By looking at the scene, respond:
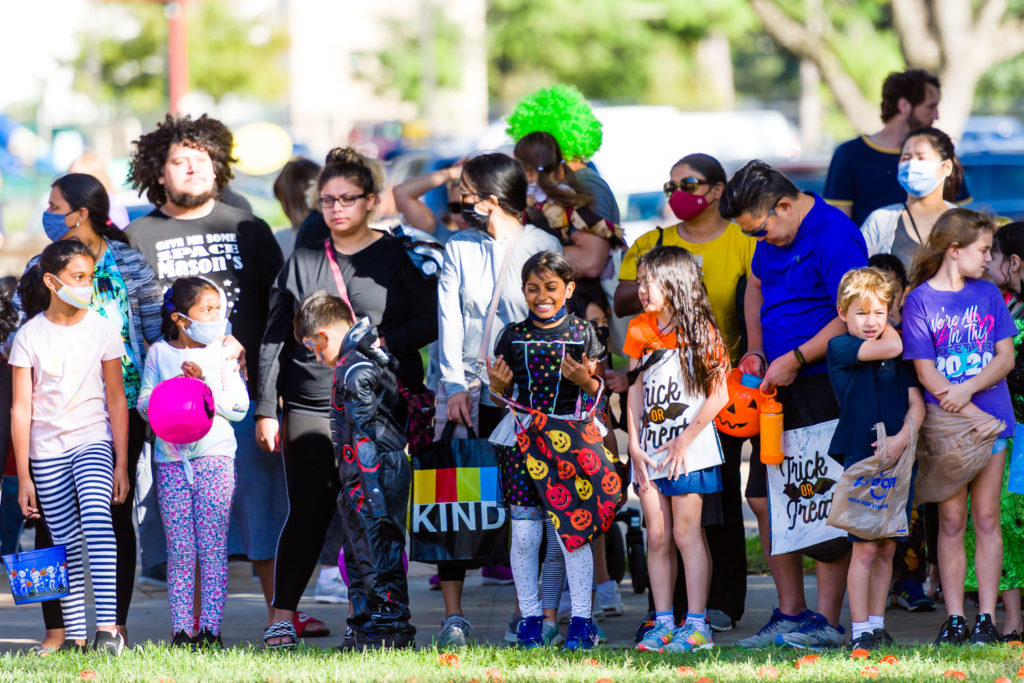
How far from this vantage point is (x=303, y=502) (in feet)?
19.7

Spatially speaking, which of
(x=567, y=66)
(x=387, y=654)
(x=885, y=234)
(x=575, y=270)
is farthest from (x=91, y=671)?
(x=567, y=66)

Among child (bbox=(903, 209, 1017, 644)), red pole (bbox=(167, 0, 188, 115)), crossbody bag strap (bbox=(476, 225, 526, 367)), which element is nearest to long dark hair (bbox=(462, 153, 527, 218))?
crossbody bag strap (bbox=(476, 225, 526, 367))

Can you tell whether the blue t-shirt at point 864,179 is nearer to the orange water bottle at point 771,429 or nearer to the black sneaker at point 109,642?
the orange water bottle at point 771,429

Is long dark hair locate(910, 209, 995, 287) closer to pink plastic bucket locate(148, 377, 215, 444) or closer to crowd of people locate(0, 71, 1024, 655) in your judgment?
crowd of people locate(0, 71, 1024, 655)

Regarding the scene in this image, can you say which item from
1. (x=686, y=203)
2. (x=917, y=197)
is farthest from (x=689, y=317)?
(x=917, y=197)

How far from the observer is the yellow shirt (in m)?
5.99

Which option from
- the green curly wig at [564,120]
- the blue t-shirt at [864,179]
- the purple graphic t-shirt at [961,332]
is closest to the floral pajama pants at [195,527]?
the green curly wig at [564,120]

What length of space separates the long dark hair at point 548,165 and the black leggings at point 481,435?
110 centimetres

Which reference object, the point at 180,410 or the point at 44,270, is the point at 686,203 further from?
the point at 44,270

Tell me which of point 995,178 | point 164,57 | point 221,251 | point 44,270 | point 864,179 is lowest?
point 44,270

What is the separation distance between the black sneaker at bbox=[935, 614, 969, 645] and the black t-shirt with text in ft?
10.7

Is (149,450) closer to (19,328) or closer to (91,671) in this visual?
(19,328)

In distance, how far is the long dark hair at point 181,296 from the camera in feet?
18.8

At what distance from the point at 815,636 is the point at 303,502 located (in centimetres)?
230
